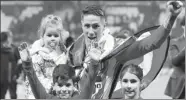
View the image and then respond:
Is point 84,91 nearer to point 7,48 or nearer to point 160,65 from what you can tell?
point 160,65

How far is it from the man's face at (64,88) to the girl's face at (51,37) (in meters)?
0.62

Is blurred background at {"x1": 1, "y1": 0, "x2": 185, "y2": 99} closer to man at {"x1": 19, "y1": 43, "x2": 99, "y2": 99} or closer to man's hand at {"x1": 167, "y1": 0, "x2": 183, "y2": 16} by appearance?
man at {"x1": 19, "y1": 43, "x2": 99, "y2": 99}

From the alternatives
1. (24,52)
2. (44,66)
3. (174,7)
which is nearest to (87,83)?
(24,52)

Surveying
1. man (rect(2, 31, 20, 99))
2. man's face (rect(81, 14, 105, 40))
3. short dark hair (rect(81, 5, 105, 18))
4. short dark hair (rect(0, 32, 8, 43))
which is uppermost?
short dark hair (rect(81, 5, 105, 18))

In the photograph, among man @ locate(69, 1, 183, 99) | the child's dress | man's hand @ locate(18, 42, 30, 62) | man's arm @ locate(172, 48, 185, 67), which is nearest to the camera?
man's hand @ locate(18, 42, 30, 62)

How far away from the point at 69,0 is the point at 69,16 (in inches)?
45.8

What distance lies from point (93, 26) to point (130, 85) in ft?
2.02

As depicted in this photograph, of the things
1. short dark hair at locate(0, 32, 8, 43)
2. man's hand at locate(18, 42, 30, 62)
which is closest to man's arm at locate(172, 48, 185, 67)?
man's hand at locate(18, 42, 30, 62)

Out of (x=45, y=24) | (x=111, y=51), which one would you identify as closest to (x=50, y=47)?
(x=45, y=24)

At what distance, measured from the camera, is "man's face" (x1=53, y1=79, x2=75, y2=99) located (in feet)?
18.9

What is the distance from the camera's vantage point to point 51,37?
6.41m

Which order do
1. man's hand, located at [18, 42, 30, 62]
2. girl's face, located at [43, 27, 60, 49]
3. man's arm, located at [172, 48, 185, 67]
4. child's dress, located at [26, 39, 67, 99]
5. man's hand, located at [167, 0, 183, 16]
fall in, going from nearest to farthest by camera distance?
man's hand, located at [167, 0, 183, 16]
man's hand, located at [18, 42, 30, 62]
child's dress, located at [26, 39, 67, 99]
girl's face, located at [43, 27, 60, 49]
man's arm, located at [172, 48, 185, 67]

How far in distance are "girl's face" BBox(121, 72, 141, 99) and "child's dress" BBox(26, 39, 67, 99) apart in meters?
0.58

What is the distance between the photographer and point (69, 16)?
1872cm
